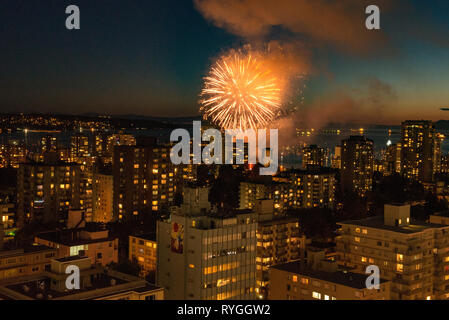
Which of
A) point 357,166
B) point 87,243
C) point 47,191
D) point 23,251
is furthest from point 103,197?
point 357,166

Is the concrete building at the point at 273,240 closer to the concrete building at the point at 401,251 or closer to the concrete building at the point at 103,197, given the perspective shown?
the concrete building at the point at 401,251

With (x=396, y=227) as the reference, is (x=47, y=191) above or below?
above

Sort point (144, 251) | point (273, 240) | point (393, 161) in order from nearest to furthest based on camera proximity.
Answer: point (144, 251) → point (273, 240) → point (393, 161)

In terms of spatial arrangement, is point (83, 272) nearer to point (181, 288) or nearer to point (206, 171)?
point (181, 288)

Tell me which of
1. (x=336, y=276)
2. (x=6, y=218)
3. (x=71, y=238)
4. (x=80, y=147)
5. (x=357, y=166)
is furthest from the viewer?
(x=80, y=147)

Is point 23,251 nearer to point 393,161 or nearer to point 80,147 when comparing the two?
point 80,147

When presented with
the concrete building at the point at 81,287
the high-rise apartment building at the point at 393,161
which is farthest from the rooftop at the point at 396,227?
the high-rise apartment building at the point at 393,161

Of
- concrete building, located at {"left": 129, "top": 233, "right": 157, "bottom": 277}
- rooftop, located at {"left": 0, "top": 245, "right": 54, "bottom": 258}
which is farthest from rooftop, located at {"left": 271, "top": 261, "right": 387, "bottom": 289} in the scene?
rooftop, located at {"left": 0, "top": 245, "right": 54, "bottom": 258}

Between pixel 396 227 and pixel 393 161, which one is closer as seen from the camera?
pixel 396 227
